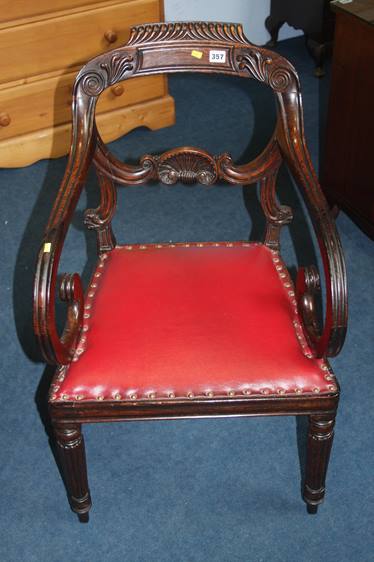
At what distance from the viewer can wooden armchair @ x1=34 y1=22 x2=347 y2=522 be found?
5.08 ft

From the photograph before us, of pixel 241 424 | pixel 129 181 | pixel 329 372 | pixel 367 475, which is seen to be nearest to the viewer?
pixel 329 372

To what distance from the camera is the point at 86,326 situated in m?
1.70

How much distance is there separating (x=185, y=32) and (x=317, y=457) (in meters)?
1.08

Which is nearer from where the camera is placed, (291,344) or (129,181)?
(291,344)

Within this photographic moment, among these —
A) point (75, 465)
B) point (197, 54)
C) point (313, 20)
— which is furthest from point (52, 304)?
point (313, 20)

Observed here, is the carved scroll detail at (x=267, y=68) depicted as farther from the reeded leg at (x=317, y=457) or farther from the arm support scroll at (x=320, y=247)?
the reeded leg at (x=317, y=457)

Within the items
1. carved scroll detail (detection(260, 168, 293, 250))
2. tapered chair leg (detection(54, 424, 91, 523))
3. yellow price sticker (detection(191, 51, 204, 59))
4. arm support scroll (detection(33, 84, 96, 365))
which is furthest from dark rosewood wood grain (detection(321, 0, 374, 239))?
tapered chair leg (detection(54, 424, 91, 523))

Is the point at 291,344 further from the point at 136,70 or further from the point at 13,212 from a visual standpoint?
the point at 13,212

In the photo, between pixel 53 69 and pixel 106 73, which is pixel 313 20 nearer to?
pixel 53 69

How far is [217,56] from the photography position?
1.71m

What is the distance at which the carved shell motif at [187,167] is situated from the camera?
175 centimetres

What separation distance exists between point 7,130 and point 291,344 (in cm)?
208

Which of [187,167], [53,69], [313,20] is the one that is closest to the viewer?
[187,167]

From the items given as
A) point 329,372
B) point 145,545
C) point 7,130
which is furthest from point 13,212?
point 329,372
